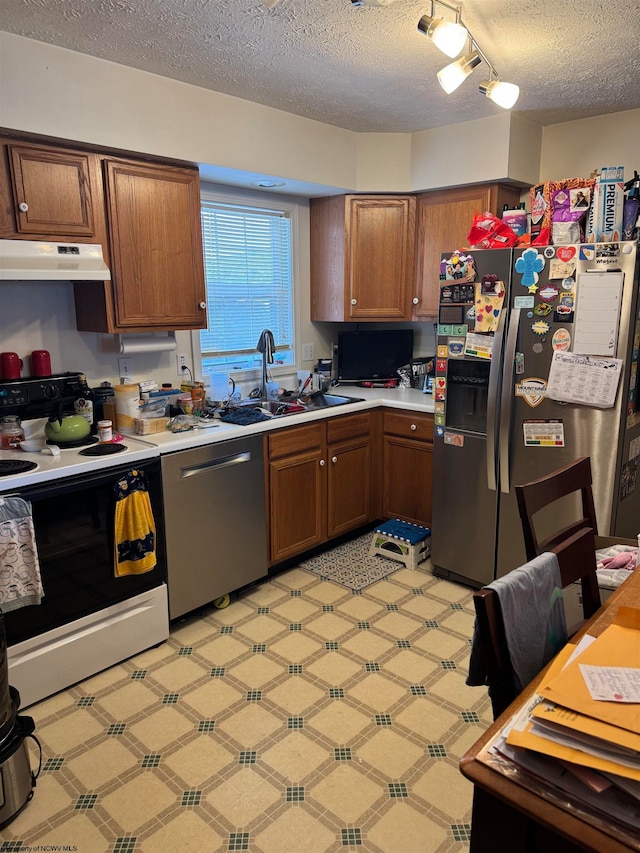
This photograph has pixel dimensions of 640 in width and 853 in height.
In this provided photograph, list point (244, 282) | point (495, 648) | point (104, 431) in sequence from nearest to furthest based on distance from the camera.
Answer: point (495, 648) < point (104, 431) < point (244, 282)

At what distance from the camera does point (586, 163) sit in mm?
3428

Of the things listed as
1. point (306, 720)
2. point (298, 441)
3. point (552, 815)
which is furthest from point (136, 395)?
point (552, 815)

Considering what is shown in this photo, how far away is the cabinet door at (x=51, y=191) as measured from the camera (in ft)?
7.61

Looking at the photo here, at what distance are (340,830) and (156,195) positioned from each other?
2663mm

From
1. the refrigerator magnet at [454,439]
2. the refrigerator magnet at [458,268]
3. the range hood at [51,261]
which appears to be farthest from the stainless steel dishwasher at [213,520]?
the refrigerator magnet at [458,268]

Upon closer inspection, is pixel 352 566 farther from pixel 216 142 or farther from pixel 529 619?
pixel 216 142

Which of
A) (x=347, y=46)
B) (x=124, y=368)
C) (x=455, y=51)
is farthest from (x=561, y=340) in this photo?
(x=124, y=368)

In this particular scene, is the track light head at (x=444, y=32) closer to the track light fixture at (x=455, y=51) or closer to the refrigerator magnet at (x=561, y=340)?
the track light fixture at (x=455, y=51)

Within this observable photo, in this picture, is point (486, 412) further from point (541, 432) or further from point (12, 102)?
point (12, 102)

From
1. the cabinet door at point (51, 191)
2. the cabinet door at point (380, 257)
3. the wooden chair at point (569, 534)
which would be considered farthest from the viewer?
the cabinet door at point (380, 257)

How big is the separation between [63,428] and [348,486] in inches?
67.8

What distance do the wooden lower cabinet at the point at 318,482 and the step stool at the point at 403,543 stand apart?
0.23 meters

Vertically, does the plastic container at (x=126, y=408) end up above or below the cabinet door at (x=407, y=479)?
above

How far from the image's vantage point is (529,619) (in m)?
1.21
